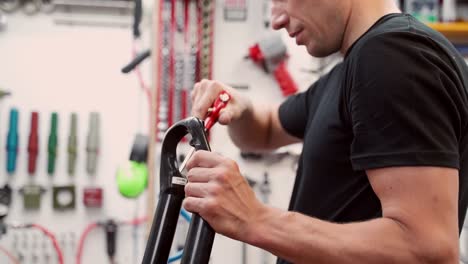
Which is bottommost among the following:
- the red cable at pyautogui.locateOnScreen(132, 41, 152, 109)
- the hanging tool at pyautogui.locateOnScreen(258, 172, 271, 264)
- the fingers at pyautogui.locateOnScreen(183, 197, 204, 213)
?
the hanging tool at pyautogui.locateOnScreen(258, 172, 271, 264)

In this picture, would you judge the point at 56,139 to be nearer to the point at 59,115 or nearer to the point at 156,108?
A: the point at 59,115

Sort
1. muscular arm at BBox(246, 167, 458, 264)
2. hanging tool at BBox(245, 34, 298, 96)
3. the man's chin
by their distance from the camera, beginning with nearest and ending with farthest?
muscular arm at BBox(246, 167, 458, 264) → the man's chin → hanging tool at BBox(245, 34, 298, 96)

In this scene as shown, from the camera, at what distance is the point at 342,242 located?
2.01ft

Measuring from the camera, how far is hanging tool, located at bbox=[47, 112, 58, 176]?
194cm

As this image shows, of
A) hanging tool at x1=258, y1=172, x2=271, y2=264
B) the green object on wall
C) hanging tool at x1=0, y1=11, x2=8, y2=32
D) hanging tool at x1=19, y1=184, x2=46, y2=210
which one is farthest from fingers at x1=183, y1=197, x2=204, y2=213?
hanging tool at x1=0, y1=11, x2=8, y2=32

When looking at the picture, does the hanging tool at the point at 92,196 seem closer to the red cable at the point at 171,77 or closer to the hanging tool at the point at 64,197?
the hanging tool at the point at 64,197

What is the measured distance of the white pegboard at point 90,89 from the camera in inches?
74.7

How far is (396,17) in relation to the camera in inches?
28.7

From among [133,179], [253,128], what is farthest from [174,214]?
[133,179]

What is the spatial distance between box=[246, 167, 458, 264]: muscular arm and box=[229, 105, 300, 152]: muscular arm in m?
0.53

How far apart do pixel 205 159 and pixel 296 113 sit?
505 mm

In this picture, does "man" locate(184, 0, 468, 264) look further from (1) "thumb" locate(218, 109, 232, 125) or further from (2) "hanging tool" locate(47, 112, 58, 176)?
(2) "hanging tool" locate(47, 112, 58, 176)

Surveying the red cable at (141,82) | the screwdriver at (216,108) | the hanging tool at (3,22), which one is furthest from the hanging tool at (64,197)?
the screwdriver at (216,108)

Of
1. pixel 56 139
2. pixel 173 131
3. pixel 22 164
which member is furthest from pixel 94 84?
pixel 173 131
